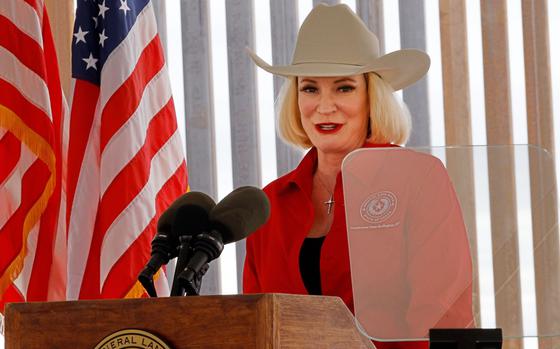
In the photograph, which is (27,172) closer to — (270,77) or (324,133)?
(270,77)

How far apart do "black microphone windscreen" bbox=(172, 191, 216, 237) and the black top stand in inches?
38.8

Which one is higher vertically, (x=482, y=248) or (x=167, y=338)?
(x=482, y=248)

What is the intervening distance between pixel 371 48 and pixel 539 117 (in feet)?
3.32

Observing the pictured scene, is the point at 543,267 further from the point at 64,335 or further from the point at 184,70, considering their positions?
the point at 184,70

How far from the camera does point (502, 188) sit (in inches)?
63.6

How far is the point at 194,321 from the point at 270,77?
2703mm


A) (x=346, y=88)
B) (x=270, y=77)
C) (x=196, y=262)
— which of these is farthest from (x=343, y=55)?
(x=196, y=262)

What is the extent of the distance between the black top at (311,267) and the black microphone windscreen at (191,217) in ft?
3.23

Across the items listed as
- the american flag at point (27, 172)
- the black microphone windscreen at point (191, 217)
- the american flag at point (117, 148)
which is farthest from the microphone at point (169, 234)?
the american flag at point (27, 172)

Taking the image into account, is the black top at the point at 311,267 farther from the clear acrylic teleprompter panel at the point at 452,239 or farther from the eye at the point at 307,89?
the clear acrylic teleprompter panel at the point at 452,239

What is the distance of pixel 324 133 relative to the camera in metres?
2.79

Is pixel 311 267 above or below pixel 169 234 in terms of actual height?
above

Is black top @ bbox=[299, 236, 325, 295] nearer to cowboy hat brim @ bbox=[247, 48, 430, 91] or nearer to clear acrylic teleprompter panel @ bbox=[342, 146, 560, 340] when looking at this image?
cowboy hat brim @ bbox=[247, 48, 430, 91]

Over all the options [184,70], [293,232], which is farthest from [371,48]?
[184,70]
